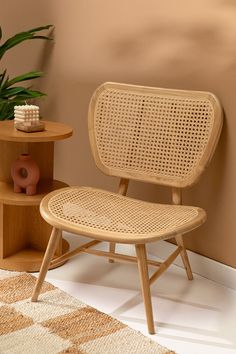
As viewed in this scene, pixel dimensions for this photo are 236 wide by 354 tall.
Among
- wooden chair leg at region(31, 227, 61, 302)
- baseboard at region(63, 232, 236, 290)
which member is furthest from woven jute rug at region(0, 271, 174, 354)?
baseboard at region(63, 232, 236, 290)

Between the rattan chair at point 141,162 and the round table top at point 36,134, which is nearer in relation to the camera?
the rattan chair at point 141,162

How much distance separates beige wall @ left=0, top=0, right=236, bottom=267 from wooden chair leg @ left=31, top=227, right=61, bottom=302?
0.68 m

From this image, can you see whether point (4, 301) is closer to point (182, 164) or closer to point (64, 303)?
point (64, 303)

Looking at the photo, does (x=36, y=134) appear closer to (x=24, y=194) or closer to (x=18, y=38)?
(x=24, y=194)

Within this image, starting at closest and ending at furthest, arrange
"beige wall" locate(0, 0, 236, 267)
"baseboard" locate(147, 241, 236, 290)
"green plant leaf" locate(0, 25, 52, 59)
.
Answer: "beige wall" locate(0, 0, 236, 267), "baseboard" locate(147, 241, 236, 290), "green plant leaf" locate(0, 25, 52, 59)

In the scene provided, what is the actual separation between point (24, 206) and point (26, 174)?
0.64ft

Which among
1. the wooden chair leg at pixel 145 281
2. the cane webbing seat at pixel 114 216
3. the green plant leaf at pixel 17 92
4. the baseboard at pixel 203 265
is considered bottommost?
the baseboard at pixel 203 265

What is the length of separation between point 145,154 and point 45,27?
102cm

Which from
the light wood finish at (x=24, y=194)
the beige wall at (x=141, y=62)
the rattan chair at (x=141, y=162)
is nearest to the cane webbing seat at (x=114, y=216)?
the rattan chair at (x=141, y=162)

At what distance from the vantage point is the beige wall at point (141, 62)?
2.59 m

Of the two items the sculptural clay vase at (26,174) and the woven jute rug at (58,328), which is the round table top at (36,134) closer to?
the sculptural clay vase at (26,174)

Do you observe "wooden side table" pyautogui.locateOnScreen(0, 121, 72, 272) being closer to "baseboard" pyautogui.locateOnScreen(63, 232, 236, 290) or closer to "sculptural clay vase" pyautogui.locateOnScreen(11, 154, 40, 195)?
"sculptural clay vase" pyautogui.locateOnScreen(11, 154, 40, 195)

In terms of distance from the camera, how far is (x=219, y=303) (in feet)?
8.45

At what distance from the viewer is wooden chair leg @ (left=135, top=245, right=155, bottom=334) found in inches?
88.3
